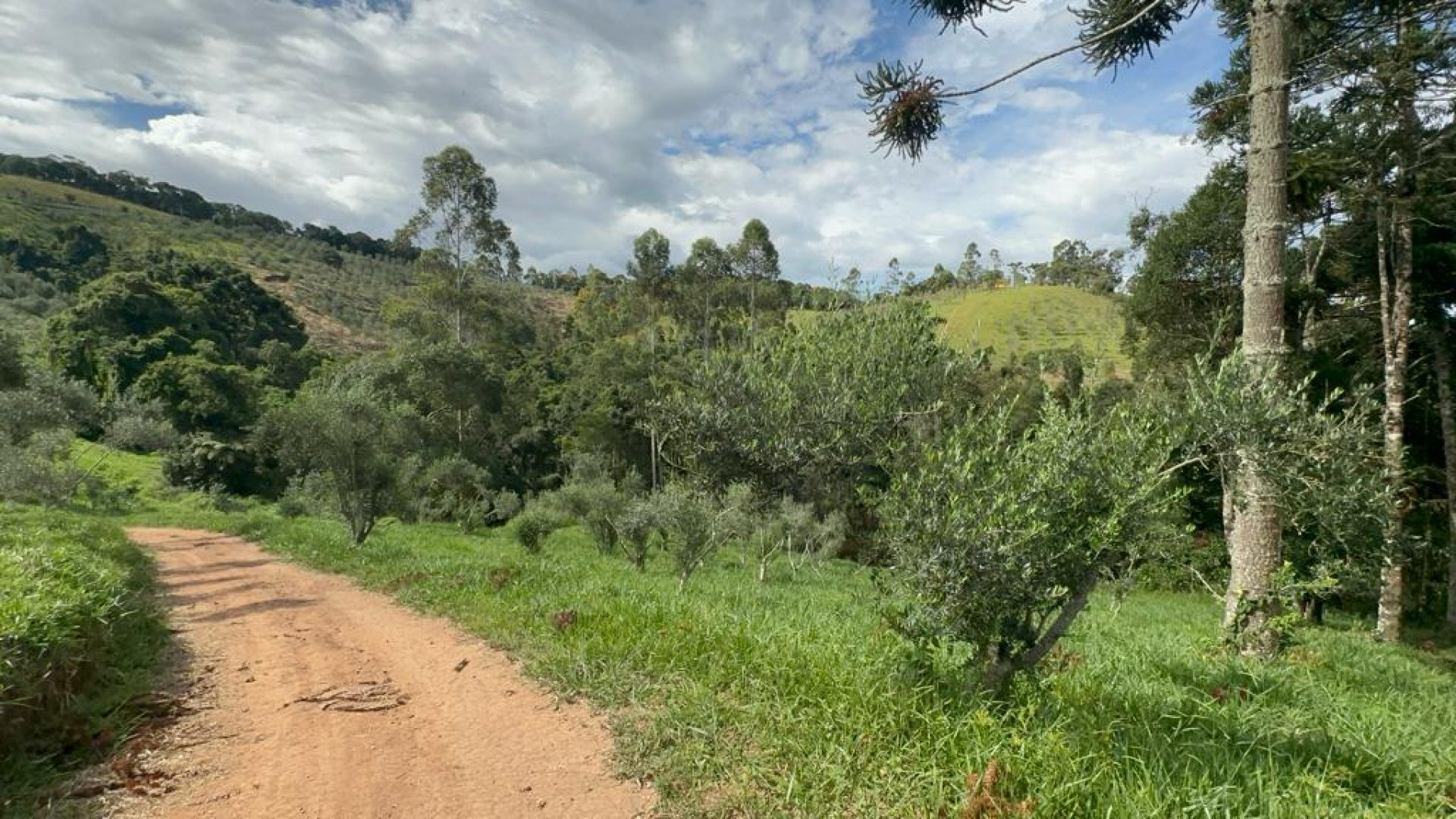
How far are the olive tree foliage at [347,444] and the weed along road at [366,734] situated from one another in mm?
7287

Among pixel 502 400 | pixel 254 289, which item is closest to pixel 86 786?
pixel 502 400

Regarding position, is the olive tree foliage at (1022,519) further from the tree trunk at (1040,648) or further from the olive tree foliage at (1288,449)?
the olive tree foliage at (1288,449)

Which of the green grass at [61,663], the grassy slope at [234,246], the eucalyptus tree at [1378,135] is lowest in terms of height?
the green grass at [61,663]

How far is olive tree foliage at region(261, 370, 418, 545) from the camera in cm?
1603

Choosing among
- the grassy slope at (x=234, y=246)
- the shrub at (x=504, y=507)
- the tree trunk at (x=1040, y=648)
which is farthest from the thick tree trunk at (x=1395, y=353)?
the grassy slope at (x=234, y=246)

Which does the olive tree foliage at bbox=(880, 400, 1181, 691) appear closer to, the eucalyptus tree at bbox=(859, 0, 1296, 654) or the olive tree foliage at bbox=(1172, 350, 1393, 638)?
the olive tree foliage at bbox=(1172, 350, 1393, 638)

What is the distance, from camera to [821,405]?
18.0 ft

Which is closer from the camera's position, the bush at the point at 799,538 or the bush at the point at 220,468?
the bush at the point at 799,538

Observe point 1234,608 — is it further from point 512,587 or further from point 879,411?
point 512,587

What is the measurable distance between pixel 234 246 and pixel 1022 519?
9739cm

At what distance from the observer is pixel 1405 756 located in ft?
13.4

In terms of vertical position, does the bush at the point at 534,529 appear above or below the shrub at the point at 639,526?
below

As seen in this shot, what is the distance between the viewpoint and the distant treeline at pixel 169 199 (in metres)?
81.2

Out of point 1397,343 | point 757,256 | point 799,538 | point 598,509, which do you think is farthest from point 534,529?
point 757,256
